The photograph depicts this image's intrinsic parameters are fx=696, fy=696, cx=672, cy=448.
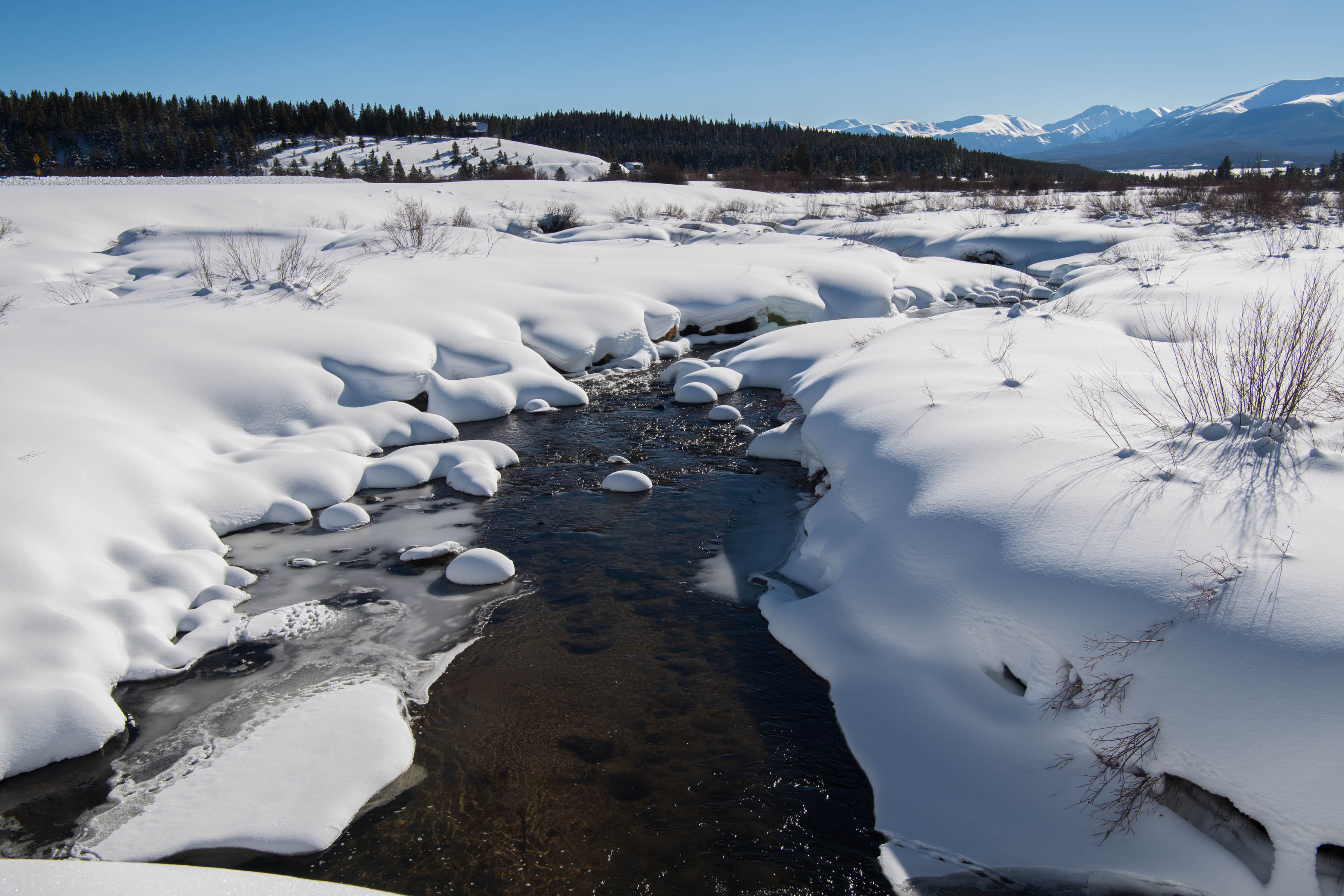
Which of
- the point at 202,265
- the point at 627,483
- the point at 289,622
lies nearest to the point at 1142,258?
the point at 627,483

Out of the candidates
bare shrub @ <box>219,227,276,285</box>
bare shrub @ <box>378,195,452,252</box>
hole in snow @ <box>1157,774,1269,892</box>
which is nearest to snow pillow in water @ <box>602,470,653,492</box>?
hole in snow @ <box>1157,774,1269,892</box>

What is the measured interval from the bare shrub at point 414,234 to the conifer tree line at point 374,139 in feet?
82.1

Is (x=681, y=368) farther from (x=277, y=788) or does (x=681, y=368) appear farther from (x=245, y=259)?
(x=277, y=788)

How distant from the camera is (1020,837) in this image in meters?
3.49

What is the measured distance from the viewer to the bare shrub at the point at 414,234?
16.2 metres

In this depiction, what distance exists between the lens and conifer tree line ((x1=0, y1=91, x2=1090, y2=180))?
1900 inches

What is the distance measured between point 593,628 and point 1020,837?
10.5 ft

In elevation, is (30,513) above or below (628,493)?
above

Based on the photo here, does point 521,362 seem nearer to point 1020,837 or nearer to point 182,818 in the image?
point 182,818

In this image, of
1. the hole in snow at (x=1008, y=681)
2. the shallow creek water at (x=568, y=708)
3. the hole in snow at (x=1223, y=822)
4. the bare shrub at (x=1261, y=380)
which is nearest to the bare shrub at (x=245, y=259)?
the shallow creek water at (x=568, y=708)

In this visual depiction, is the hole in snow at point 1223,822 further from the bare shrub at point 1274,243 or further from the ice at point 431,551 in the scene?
the bare shrub at point 1274,243

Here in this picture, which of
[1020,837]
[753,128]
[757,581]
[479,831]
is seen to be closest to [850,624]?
[757,581]

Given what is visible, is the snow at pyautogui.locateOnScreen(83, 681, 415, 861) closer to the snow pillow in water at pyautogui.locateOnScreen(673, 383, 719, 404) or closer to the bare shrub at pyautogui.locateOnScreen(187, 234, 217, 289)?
the snow pillow in water at pyautogui.locateOnScreen(673, 383, 719, 404)

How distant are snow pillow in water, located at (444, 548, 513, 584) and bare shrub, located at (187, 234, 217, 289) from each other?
28.1 ft
